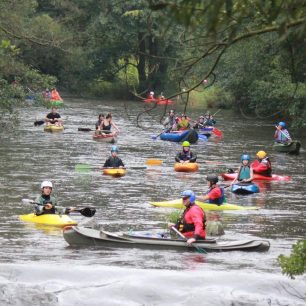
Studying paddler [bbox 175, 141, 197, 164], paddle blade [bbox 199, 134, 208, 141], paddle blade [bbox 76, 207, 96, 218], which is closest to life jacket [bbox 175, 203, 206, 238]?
paddle blade [bbox 76, 207, 96, 218]

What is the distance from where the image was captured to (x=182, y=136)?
32875 mm

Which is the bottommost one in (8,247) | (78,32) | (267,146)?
(8,247)

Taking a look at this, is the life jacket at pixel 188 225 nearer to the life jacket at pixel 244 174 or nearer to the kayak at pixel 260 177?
the life jacket at pixel 244 174

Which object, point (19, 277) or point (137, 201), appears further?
point (137, 201)

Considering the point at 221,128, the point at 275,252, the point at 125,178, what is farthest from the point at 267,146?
the point at 275,252

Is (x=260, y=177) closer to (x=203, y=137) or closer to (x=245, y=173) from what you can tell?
A: (x=245, y=173)

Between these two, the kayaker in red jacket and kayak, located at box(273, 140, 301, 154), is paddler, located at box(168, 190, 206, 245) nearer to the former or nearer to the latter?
the kayaker in red jacket

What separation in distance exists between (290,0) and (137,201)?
13.4m

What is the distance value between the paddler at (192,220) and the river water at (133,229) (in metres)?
0.40

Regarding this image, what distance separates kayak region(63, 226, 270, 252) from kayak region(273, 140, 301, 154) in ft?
51.5

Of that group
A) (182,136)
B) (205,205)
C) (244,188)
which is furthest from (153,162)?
(182,136)

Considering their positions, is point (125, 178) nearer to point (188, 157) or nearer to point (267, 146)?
point (188, 157)

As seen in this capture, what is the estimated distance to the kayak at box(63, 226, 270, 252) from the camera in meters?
13.5

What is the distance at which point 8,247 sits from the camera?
550 inches
